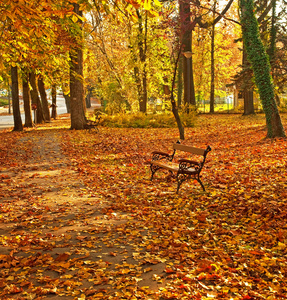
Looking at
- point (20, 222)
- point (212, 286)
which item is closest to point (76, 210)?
point (20, 222)

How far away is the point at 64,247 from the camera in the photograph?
188 inches

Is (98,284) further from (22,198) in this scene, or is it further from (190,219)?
(22,198)

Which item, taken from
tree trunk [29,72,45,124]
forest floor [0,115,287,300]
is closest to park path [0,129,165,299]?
forest floor [0,115,287,300]

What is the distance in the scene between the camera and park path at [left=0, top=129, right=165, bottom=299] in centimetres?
374

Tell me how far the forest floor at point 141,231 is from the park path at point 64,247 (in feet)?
0.05

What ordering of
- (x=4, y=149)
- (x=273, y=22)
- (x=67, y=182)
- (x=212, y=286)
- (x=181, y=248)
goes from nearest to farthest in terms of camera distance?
(x=212, y=286), (x=181, y=248), (x=67, y=182), (x=4, y=149), (x=273, y=22)

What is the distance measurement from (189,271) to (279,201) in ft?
10.1

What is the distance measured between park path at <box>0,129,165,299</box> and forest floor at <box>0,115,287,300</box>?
0.5 inches

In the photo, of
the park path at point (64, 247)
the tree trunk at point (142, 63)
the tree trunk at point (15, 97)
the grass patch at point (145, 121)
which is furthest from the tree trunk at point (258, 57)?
the tree trunk at point (142, 63)

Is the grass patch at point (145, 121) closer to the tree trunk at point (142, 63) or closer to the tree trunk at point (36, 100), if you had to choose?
the tree trunk at point (142, 63)

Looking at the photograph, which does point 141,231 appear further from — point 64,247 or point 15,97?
point 15,97

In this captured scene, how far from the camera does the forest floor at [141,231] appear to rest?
379 centimetres

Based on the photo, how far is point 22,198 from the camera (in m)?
7.31

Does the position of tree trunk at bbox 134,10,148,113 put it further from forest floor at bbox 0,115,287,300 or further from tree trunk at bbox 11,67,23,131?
forest floor at bbox 0,115,287,300
